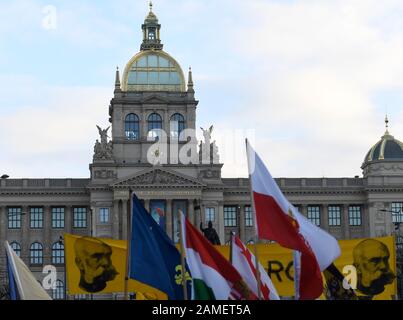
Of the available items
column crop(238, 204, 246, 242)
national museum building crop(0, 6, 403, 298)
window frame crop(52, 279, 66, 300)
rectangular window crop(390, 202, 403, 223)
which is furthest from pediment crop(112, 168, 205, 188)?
rectangular window crop(390, 202, 403, 223)

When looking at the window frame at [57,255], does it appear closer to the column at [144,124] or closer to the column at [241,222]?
the column at [144,124]

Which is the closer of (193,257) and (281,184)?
(193,257)

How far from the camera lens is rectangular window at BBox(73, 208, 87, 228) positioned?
12656 centimetres

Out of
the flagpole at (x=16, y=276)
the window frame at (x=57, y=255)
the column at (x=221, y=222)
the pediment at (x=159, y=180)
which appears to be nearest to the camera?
the flagpole at (x=16, y=276)

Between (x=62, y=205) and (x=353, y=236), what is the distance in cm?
3327

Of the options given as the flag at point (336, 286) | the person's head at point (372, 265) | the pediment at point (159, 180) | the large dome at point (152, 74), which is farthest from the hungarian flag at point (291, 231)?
the large dome at point (152, 74)

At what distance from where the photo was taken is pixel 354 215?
428 ft

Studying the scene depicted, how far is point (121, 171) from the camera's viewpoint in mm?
125188

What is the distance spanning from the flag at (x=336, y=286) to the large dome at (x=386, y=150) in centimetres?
9554

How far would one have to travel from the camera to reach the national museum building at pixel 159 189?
12362 cm
